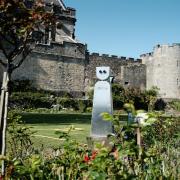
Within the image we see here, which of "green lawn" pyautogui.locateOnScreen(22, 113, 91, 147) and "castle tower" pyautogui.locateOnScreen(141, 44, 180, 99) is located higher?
"castle tower" pyautogui.locateOnScreen(141, 44, 180, 99)

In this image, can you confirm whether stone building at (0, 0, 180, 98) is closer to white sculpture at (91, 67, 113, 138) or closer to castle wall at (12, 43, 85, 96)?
castle wall at (12, 43, 85, 96)

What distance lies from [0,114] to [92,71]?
34992mm

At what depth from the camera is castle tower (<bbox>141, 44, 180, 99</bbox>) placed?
41.8 meters

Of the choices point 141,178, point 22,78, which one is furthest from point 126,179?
point 22,78

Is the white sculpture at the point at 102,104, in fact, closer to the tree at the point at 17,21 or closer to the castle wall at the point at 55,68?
the tree at the point at 17,21

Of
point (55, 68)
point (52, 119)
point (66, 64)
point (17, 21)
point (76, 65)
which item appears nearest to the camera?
point (17, 21)

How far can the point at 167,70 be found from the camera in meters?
42.2

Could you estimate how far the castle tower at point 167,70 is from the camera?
137 ft

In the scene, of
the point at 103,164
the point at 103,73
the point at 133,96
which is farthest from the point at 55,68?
the point at 103,164

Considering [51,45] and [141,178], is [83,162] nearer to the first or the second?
[141,178]

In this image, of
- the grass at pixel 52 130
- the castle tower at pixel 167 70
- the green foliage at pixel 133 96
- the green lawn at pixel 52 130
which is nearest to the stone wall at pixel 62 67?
the green foliage at pixel 133 96

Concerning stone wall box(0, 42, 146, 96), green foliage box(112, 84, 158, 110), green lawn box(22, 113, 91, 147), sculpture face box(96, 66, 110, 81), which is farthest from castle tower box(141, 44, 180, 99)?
sculpture face box(96, 66, 110, 81)

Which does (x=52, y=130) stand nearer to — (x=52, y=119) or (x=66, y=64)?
(x=52, y=119)

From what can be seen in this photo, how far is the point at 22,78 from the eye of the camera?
34.2 metres
